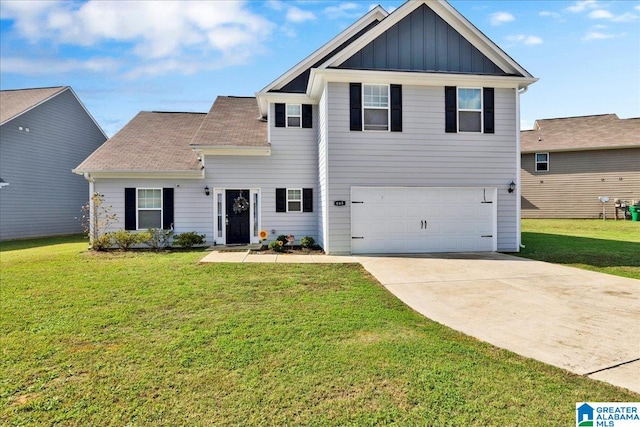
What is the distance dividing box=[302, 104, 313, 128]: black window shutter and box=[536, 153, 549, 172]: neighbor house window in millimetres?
16923

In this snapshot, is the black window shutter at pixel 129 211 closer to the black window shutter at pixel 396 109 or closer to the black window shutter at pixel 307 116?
the black window shutter at pixel 307 116

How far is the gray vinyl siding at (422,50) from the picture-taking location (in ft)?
37.8

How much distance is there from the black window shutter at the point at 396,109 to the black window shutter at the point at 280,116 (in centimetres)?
428

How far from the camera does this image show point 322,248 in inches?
498

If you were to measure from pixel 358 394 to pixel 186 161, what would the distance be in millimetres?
12584

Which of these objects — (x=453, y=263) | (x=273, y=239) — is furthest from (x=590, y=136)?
(x=273, y=239)

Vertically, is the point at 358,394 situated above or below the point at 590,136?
below

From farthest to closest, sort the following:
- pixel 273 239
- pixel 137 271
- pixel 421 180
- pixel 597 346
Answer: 1. pixel 273 239
2. pixel 421 180
3. pixel 137 271
4. pixel 597 346

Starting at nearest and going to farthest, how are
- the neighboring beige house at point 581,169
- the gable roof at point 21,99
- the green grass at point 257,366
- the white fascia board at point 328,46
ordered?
the green grass at point 257,366 < the white fascia board at point 328,46 < the gable roof at point 21,99 < the neighboring beige house at point 581,169

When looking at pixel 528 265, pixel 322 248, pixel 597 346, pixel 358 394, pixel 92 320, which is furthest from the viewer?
pixel 322 248

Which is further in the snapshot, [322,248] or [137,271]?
[322,248]

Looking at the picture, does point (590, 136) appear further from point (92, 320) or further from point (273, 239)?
point (92, 320)

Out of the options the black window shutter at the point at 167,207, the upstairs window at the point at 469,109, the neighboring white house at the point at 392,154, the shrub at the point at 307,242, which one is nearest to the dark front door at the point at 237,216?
the neighboring white house at the point at 392,154

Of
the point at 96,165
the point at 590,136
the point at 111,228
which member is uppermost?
the point at 590,136
